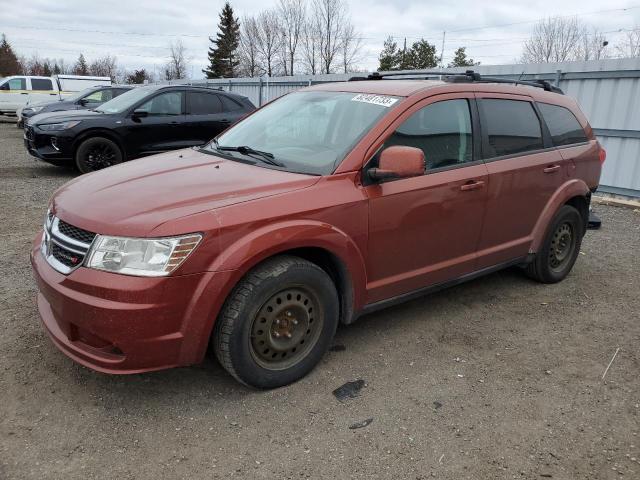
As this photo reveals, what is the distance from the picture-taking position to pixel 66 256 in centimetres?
277

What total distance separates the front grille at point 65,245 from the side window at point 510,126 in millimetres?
2864

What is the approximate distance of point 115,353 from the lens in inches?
105

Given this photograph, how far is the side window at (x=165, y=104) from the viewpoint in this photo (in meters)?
9.70

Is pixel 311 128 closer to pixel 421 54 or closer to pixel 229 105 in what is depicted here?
pixel 229 105

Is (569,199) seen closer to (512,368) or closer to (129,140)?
(512,368)

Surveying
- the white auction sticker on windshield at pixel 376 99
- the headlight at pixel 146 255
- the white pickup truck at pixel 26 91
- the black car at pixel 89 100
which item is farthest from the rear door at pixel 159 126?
the white pickup truck at pixel 26 91

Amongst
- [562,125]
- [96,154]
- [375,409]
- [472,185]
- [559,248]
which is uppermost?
[562,125]

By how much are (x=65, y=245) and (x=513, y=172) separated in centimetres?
318

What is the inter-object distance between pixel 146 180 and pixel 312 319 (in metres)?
1.30

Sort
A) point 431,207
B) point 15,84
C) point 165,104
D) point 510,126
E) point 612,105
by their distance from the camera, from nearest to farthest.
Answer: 1. point 431,207
2. point 510,126
3. point 612,105
4. point 165,104
5. point 15,84

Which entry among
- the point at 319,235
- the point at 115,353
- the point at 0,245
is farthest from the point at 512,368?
the point at 0,245

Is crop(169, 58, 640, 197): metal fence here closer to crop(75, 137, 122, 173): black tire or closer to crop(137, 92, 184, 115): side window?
crop(137, 92, 184, 115): side window

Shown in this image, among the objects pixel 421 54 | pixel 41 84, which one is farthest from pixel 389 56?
pixel 41 84

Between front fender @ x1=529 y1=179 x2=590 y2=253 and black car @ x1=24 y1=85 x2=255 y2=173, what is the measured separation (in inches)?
276
